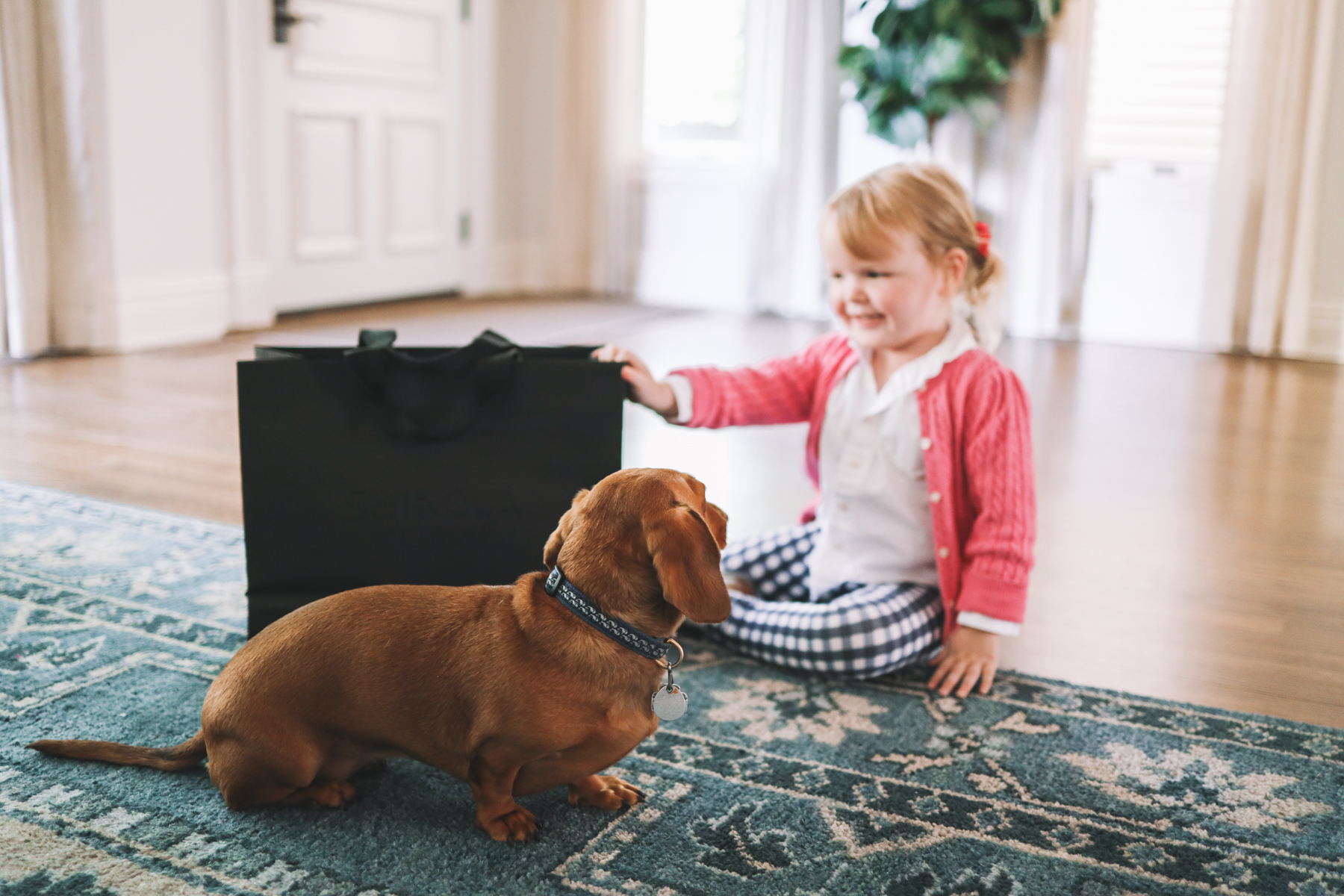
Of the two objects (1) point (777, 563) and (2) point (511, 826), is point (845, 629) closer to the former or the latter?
(1) point (777, 563)

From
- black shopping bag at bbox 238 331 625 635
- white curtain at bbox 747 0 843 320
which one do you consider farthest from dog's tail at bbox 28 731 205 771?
white curtain at bbox 747 0 843 320

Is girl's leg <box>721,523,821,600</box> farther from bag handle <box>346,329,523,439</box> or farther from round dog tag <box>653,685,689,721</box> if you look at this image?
round dog tag <box>653,685,689,721</box>

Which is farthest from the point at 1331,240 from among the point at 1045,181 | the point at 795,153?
the point at 795,153

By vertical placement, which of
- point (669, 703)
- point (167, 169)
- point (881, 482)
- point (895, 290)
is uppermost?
point (167, 169)

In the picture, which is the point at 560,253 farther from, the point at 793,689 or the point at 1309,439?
the point at 793,689

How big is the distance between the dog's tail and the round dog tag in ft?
1.47

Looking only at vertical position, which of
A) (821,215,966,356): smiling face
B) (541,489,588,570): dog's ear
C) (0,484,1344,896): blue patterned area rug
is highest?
(821,215,966,356): smiling face

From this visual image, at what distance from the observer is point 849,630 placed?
1.46 m

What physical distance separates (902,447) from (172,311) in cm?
315

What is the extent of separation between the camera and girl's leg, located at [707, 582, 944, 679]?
1461mm

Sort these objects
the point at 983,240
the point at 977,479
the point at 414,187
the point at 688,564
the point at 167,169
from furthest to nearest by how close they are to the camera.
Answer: the point at 414,187 → the point at 167,169 → the point at 983,240 → the point at 977,479 → the point at 688,564

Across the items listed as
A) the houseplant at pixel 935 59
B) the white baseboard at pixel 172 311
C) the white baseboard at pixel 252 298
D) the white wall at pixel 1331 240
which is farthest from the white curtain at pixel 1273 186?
the white baseboard at pixel 172 311

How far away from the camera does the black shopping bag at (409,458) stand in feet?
4.46

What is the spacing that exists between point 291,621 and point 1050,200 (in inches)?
168
